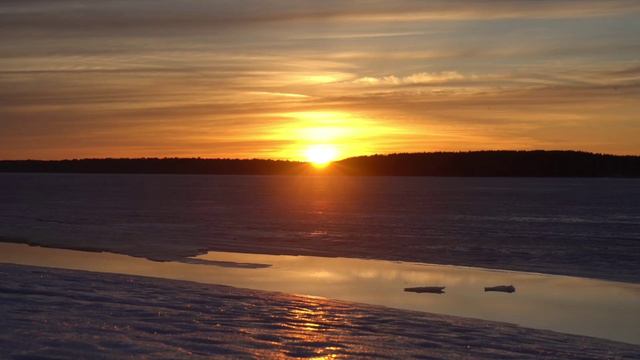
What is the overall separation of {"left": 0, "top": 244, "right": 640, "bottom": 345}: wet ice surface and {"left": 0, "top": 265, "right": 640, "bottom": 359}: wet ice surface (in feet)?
7.96

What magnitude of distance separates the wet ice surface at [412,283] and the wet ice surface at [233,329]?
2425 millimetres

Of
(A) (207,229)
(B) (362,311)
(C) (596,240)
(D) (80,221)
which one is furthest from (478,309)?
(D) (80,221)

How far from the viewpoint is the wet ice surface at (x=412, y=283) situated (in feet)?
64.1

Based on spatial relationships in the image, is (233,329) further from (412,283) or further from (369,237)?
(369,237)

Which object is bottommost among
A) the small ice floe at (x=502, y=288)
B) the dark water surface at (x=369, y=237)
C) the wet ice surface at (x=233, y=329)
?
the wet ice surface at (x=233, y=329)

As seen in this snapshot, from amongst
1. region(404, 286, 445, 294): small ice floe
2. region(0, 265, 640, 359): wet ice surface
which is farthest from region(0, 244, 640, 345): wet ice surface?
region(0, 265, 640, 359): wet ice surface

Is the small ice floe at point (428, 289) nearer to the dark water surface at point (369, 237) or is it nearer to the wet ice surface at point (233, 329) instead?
the wet ice surface at point (233, 329)

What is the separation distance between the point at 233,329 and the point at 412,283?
11829 mm

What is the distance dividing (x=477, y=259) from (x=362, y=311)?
17.3 metres

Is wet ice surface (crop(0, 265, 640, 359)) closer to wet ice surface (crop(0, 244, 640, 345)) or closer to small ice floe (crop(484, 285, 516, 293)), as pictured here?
wet ice surface (crop(0, 244, 640, 345))

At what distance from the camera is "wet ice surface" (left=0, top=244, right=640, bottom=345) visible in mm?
19531

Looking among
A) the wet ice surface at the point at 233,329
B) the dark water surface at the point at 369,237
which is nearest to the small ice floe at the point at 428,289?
the wet ice surface at the point at 233,329

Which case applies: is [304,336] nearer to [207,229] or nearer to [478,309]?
[478,309]

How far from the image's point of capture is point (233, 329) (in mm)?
14531
